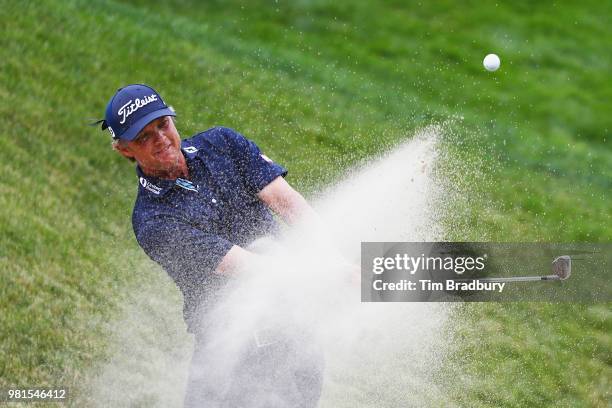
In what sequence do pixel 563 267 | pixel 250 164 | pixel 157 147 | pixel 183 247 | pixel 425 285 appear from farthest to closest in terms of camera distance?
pixel 563 267 → pixel 425 285 → pixel 250 164 → pixel 157 147 → pixel 183 247

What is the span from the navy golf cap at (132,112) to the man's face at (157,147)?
1.5 inches

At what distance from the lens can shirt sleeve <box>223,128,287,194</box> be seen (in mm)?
4770

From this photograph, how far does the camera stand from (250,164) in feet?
15.7

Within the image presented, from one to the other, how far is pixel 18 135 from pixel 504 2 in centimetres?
750

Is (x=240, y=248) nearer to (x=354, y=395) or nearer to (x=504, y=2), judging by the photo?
(x=354, y=395)

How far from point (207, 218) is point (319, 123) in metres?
5.57

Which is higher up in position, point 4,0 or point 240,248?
point 4,0

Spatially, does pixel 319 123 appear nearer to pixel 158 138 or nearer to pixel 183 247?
pixel 158 138

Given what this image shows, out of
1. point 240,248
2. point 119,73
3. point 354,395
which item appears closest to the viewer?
point 240,248

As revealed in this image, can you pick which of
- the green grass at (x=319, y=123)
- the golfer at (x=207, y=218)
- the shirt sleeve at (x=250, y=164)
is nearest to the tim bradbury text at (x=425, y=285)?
the golfer at (x=207, y=218)

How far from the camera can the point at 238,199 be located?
4.75 meters

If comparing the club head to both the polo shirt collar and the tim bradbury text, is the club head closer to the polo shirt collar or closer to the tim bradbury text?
the tim bradbury text

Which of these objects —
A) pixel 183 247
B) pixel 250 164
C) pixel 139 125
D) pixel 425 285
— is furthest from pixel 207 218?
pixel 425 285

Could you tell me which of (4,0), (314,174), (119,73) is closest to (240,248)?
(314,174)
